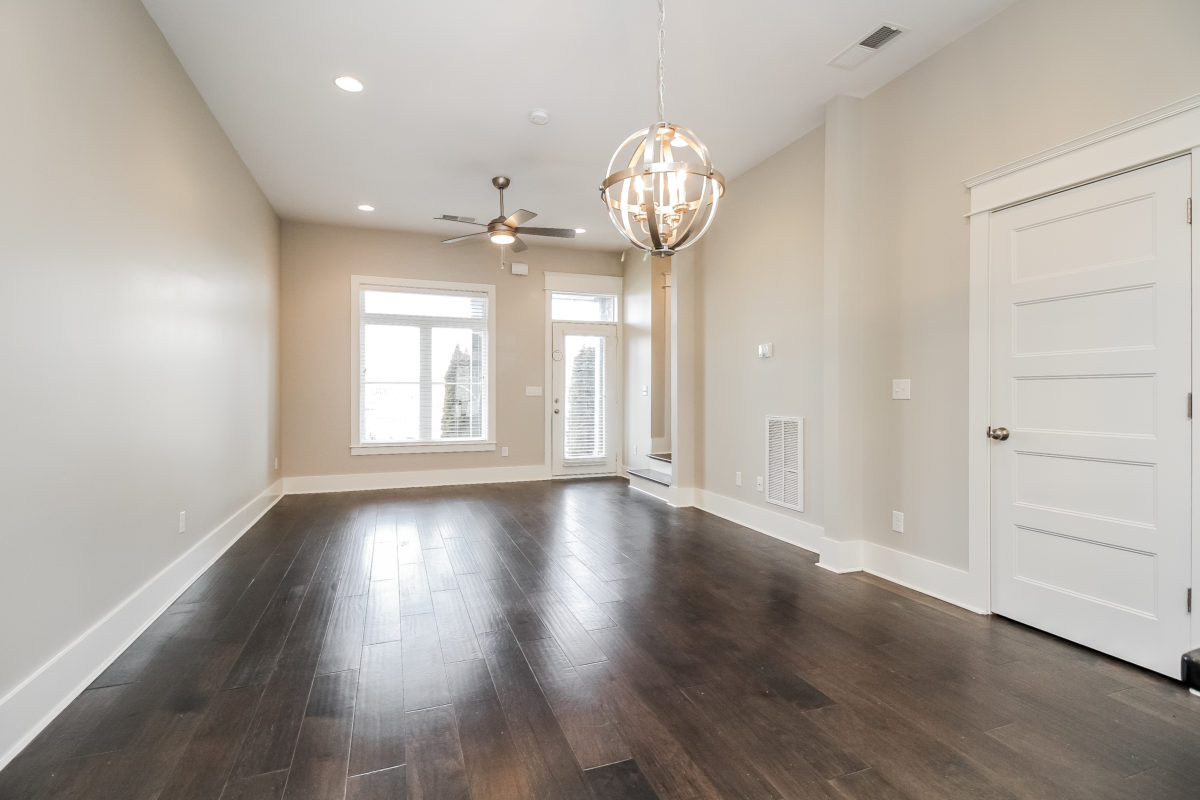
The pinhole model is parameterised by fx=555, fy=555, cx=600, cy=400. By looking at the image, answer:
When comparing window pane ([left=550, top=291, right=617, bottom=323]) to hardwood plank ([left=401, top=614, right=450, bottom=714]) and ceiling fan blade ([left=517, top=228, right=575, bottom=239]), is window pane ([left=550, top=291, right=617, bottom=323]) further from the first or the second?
hardwood plank ([left=401, top=614, right=450, bottom=714])

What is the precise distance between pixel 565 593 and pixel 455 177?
12.1 ft

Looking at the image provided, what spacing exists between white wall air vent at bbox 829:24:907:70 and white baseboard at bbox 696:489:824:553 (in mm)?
2968

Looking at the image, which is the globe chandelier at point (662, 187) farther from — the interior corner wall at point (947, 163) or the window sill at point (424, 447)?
the window sill at point (424, 447)

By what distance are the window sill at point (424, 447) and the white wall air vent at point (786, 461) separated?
3717 mm

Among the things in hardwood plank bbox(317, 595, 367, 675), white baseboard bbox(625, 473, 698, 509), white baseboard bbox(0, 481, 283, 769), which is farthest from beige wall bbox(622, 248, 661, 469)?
white baseboard bbox(0, 481, 283, 769)

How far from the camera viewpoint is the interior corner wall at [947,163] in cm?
235

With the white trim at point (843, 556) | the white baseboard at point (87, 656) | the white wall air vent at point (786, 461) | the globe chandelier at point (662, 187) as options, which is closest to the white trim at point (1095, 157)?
the globe chandelier at point (662, 187)

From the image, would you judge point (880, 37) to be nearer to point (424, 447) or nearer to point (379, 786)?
point (379, 786)

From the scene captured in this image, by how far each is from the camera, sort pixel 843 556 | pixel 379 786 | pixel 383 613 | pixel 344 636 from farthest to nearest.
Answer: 1. pixel 843 556
2. pixel 383 613
3. pixel 344 636
4. pixel 379 786

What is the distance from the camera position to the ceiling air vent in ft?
9.61

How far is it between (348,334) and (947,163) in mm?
5883

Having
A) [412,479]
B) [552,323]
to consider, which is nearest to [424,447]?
[412,479]

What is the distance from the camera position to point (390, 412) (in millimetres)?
6621

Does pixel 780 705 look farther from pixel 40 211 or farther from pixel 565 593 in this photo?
pixel 40 211
